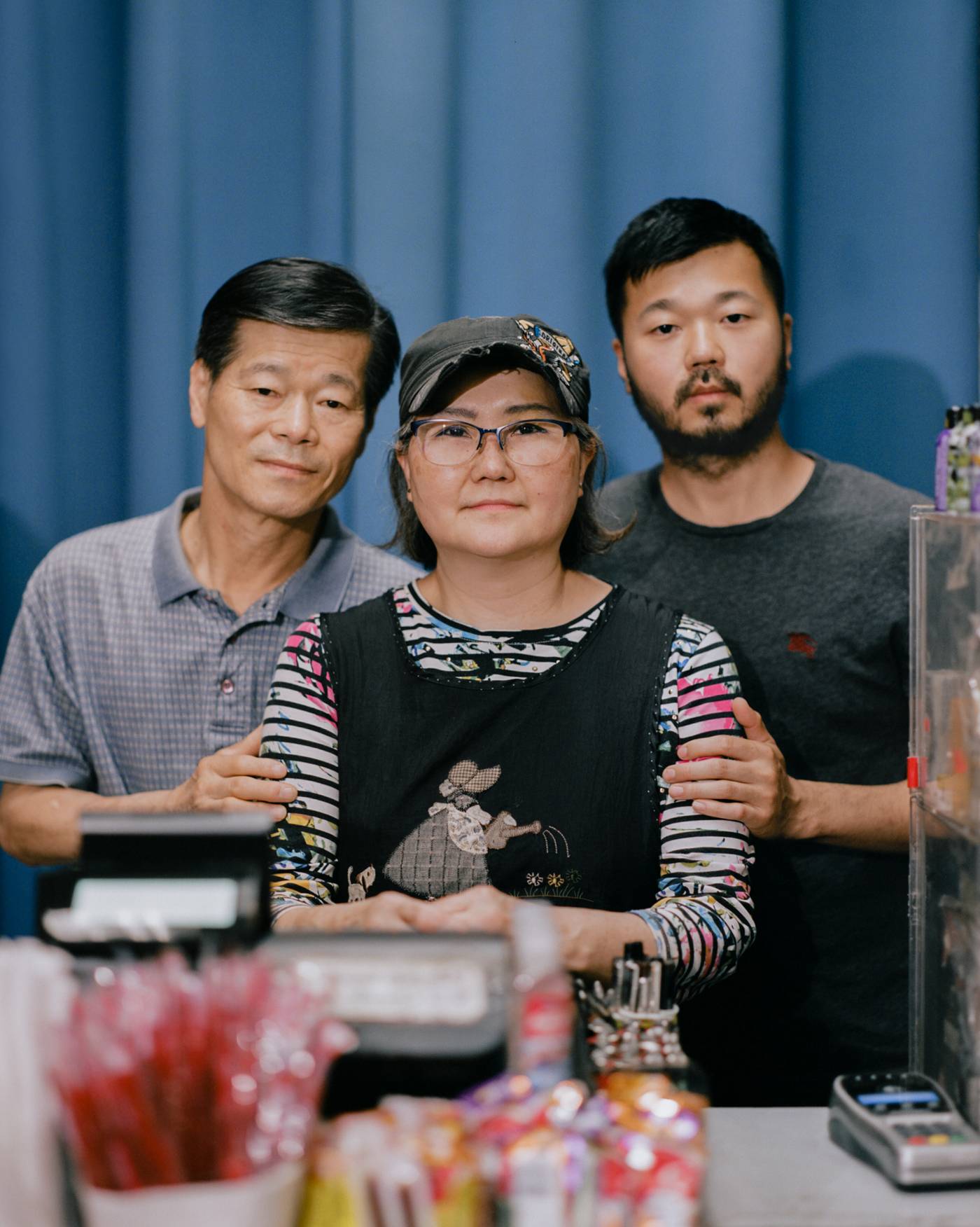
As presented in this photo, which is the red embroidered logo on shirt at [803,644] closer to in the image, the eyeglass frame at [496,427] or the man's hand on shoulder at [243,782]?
the eyeglass frame at [496,427]

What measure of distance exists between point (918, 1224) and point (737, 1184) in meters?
0.13

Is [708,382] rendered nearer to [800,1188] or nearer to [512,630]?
[512,630]

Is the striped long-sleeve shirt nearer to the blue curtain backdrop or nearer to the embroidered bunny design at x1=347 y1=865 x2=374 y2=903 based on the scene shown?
the embroidered bunny design at x1=347 y1=865 x2=374 y2=903

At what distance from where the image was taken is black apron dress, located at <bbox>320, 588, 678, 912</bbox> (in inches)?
52.1

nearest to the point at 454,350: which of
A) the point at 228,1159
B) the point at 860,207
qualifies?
the point at 228,1159

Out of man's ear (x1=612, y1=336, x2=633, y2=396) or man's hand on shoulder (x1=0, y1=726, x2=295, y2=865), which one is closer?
man's hand on shoulder (x1=0, y1=726, x2=295, y2=865)

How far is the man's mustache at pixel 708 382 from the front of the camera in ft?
5.99

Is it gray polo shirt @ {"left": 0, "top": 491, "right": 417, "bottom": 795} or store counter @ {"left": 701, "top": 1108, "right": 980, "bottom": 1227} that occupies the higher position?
gray polo shirt @ {"left": 0, "top": 491, "right": 417, "bottom": 795}

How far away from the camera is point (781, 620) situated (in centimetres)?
179

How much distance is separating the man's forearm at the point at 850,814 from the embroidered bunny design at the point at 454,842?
450mm

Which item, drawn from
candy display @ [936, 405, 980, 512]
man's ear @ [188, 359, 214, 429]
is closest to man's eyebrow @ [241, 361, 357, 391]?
man's ear @ [188, 359, 214, 429]

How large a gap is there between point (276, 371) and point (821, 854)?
3.57 feet

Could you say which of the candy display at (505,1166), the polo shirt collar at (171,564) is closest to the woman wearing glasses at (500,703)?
the polo shirt collar at (171,564)

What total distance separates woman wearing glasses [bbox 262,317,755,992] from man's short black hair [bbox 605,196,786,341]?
0.48 metres
